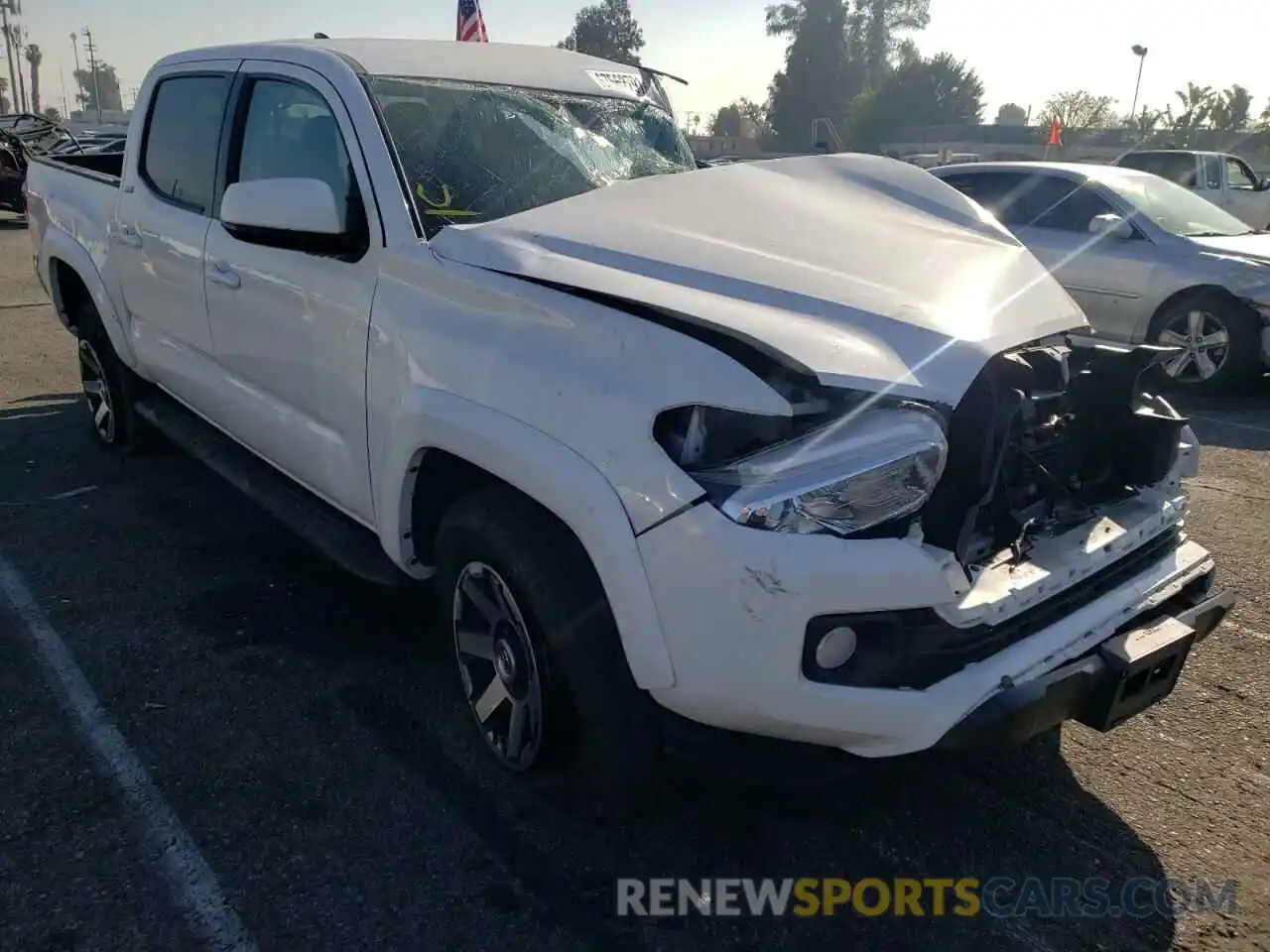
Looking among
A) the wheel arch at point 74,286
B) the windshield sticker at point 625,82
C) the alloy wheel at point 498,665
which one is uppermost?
the windshield sticker at point 625,82

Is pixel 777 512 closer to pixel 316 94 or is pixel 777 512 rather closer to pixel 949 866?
pixel 949 866

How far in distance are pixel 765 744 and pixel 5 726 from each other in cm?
230

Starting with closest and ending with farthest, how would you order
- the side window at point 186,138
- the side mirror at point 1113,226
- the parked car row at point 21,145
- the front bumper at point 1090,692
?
the front bumper at point 1090,692 → the side window at point 186,138 → the side mirror at point 1113,226 → the parked car row at point 21,145

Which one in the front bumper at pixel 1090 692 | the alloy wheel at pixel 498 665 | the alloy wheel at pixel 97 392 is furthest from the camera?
the alloy wheel at pixel 97 392

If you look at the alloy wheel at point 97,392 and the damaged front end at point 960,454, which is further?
the alloy wheel at point 97,392

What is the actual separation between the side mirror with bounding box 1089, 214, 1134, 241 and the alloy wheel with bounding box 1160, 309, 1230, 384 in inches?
32.1

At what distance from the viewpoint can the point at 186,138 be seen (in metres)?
4.19

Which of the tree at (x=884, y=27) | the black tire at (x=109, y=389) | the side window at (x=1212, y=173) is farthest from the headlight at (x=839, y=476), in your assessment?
the tree at (x=884, y=27)

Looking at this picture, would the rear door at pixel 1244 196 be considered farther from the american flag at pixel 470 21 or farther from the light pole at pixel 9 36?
the light pole at pixel 9 36

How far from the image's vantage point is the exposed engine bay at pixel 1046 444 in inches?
90.2

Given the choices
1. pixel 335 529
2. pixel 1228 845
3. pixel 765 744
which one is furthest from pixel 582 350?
pixel 1228 845

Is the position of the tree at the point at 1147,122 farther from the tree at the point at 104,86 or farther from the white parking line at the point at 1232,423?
the tree at the point at 104,86

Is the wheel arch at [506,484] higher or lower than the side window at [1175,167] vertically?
lower

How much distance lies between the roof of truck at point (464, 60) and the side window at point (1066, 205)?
5405 millimetres
